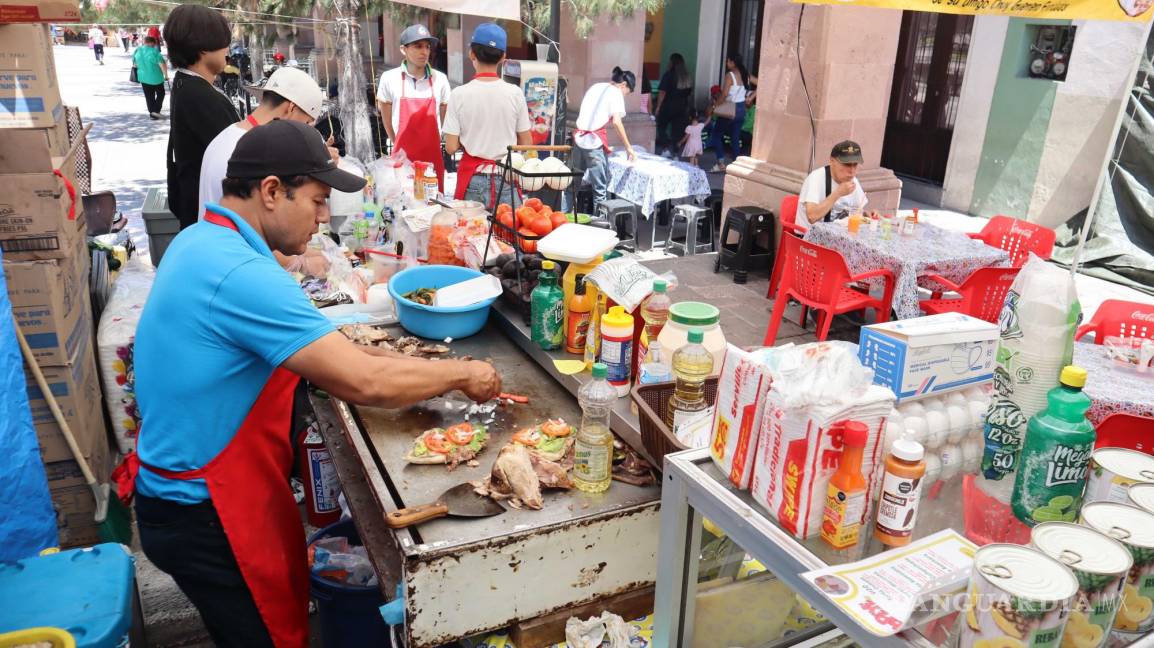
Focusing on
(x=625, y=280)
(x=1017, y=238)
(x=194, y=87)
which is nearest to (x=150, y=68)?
(x=194, y=87)

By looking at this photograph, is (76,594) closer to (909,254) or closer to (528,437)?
(528,437)

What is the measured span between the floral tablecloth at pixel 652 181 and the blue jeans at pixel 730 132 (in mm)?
5155

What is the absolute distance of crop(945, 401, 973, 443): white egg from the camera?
185 cm

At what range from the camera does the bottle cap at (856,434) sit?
5.25 ft

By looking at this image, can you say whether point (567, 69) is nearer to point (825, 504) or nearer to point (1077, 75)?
point (1077, 75)

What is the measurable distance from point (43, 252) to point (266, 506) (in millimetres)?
2408

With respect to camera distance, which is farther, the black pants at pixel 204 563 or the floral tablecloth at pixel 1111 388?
the floral tablecloth at pixel 1111 388

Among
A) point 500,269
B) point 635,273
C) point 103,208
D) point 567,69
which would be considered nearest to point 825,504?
point 635,273

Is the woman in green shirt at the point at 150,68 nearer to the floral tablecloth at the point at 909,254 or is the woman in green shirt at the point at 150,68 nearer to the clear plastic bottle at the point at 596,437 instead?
the floral tablecloth at the point at 909,254

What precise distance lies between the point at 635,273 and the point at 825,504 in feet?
4.79

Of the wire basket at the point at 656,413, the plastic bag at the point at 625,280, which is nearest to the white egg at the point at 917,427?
the wire basket at the point at 656,413

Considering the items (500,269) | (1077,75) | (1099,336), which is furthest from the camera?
(1077,75)

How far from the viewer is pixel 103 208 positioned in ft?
20.6

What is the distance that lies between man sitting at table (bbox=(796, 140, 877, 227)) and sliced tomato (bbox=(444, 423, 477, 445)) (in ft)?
15.1
